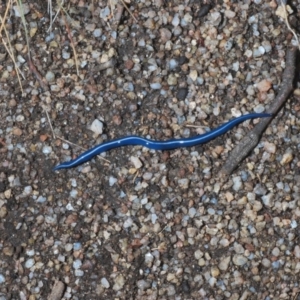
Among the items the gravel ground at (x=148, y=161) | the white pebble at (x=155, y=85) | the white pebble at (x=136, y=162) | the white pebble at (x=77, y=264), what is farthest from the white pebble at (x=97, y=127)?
the white pebble at (x=77, y=264)

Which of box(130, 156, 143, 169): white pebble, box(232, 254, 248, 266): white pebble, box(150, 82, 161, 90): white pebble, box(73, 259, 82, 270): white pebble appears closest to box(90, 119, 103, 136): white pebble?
box(130, 156, 143, 169): white pebble

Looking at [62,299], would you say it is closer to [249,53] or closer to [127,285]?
[127,285]

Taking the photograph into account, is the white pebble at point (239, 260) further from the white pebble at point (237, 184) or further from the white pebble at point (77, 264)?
the white pebble at point (77, 264)

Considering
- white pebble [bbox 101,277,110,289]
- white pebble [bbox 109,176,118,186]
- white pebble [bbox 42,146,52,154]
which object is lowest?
white pebble [bbox 101,277,110,289]

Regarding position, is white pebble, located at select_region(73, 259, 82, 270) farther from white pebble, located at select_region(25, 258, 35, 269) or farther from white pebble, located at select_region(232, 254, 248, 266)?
white pebble, located at select_region(232, 254, 248, 266)

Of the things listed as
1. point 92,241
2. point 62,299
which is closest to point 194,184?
point 92,241

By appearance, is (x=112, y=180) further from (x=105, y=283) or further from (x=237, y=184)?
Answer: (x=237, y=184)
